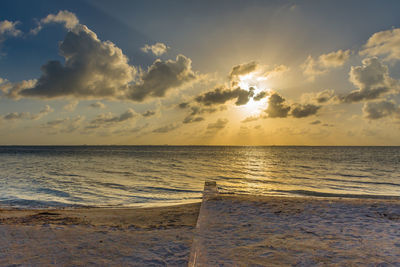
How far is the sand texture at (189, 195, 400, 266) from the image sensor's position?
5280 millimetres

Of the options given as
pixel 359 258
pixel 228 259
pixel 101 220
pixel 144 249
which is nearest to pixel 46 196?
pixel 101 220

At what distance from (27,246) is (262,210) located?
27.0 ft

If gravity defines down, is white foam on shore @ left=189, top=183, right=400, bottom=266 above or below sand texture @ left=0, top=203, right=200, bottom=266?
above

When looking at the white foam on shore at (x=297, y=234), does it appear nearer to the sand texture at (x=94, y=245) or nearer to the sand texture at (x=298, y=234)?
the sand texture at (x=298, y=234)

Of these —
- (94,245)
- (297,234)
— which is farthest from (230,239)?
(94,245)

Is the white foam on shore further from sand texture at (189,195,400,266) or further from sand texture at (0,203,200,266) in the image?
sand texture at (0,203,200,266)

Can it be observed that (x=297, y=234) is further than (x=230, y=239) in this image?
Yes

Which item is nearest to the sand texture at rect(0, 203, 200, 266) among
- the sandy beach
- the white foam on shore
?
the sandy beach

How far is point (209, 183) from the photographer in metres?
18.1

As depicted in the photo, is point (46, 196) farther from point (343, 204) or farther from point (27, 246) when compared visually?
point (343, 204)

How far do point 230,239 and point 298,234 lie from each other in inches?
85.9

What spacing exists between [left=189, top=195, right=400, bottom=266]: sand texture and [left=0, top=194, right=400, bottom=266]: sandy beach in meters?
0.02

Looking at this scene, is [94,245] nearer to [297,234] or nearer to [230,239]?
[230,239]

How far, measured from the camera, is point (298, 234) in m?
6.94
